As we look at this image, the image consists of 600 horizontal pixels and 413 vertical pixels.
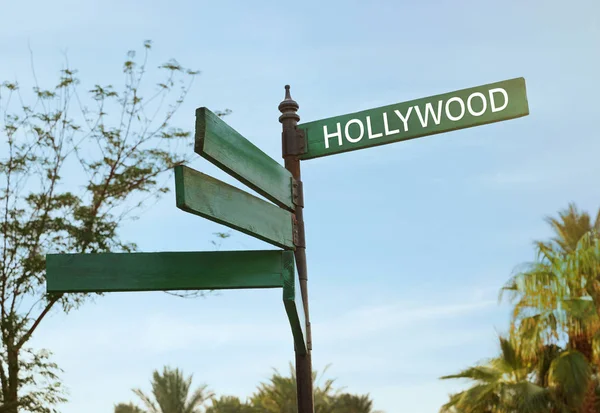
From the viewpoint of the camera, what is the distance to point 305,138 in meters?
3.71

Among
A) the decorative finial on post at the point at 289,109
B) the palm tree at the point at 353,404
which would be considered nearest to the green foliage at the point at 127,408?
the palm tree at the point at 353,404

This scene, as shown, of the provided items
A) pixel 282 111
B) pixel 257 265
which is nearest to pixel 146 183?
pixel 282 111

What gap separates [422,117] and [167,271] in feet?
4.62

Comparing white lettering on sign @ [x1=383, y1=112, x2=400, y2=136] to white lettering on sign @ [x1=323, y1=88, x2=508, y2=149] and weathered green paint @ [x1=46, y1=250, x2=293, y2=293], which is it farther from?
weathered green paint @ [x1=46, y1=250, x2=293, y2=293]

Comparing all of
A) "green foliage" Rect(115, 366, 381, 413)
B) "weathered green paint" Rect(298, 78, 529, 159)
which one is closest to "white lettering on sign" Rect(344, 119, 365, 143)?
"weathered green paint" Rect(298, 78, 529, 159)

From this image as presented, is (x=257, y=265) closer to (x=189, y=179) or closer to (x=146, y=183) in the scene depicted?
(x=189, y=179)

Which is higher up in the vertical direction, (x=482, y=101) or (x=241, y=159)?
(x=482, y=101)

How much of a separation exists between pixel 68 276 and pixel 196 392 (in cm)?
2420

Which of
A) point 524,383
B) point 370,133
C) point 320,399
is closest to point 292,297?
point 370,133

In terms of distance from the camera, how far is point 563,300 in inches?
569

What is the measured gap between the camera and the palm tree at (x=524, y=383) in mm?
13391

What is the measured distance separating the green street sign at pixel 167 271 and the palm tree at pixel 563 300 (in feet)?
38.8

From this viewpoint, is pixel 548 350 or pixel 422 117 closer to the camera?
pixel 422 117

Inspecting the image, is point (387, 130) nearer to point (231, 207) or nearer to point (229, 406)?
point (231, 207)
